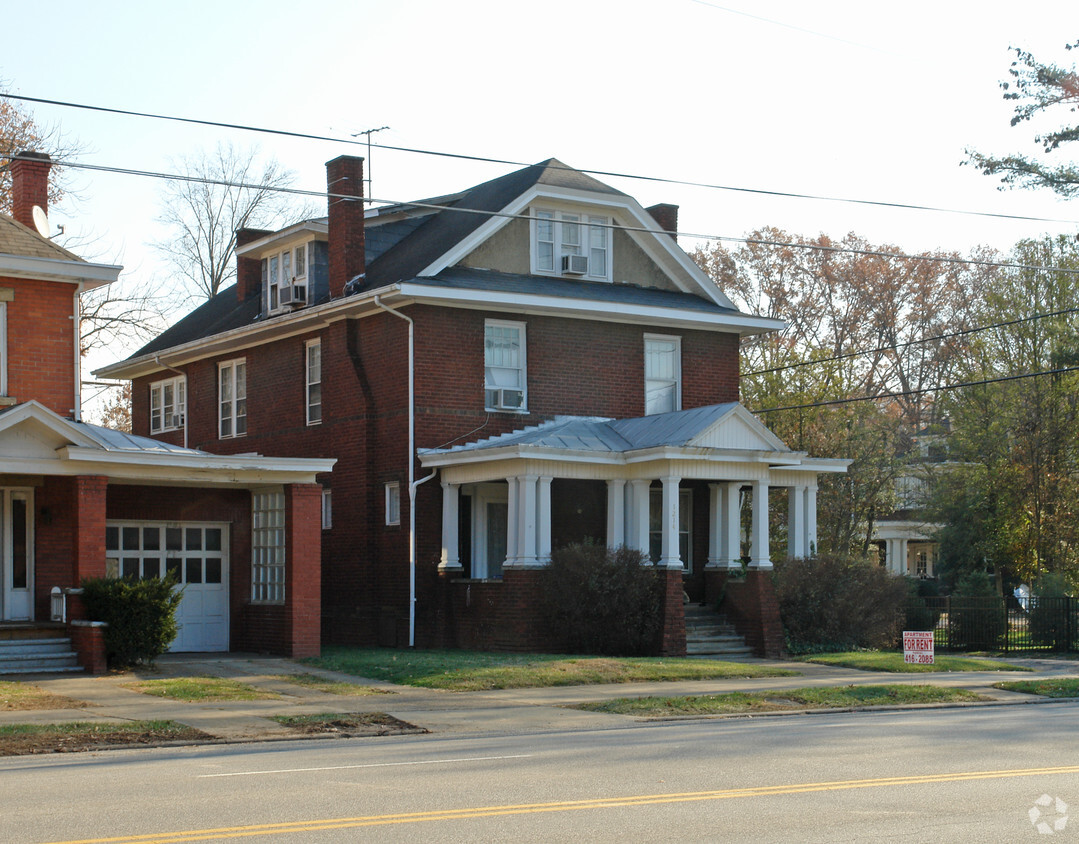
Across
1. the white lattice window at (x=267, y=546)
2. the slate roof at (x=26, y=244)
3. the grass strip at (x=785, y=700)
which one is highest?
the slate roof at (x=26, y=244)

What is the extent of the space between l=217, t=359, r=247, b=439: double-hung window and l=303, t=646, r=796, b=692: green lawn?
431 inches

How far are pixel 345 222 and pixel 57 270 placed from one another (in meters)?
7.56

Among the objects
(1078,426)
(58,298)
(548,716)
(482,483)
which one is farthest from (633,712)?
(1078,426)

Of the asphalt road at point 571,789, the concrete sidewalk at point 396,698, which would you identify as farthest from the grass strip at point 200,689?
the asphalt road at point 571,789

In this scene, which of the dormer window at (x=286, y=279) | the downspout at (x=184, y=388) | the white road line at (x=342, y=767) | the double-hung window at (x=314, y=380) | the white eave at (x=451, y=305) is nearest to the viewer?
the white road line at (x=342, y=767)

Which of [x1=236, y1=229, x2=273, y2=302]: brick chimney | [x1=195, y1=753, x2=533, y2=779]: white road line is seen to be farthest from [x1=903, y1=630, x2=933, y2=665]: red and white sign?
[x1=236, y1=229, x2=273, y2=302]: brick chimney

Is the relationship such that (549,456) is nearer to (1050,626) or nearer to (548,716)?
(548,716)

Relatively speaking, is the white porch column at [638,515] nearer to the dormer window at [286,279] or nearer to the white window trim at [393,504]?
the white window trim at [393,504]

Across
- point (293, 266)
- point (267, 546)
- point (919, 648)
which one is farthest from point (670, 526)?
point (293, 266)

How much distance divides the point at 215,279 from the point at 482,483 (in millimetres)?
26301

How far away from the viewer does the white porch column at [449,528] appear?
27516 mm

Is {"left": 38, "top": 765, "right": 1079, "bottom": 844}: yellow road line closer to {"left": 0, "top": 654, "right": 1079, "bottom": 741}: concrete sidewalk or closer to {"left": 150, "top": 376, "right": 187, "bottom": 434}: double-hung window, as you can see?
{"left": 0, "top": 654, "right": 1079, "bottom": 741}: concrete sidewalk

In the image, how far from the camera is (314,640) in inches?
975

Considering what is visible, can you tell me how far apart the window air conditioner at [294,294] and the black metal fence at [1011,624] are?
15.4 m
